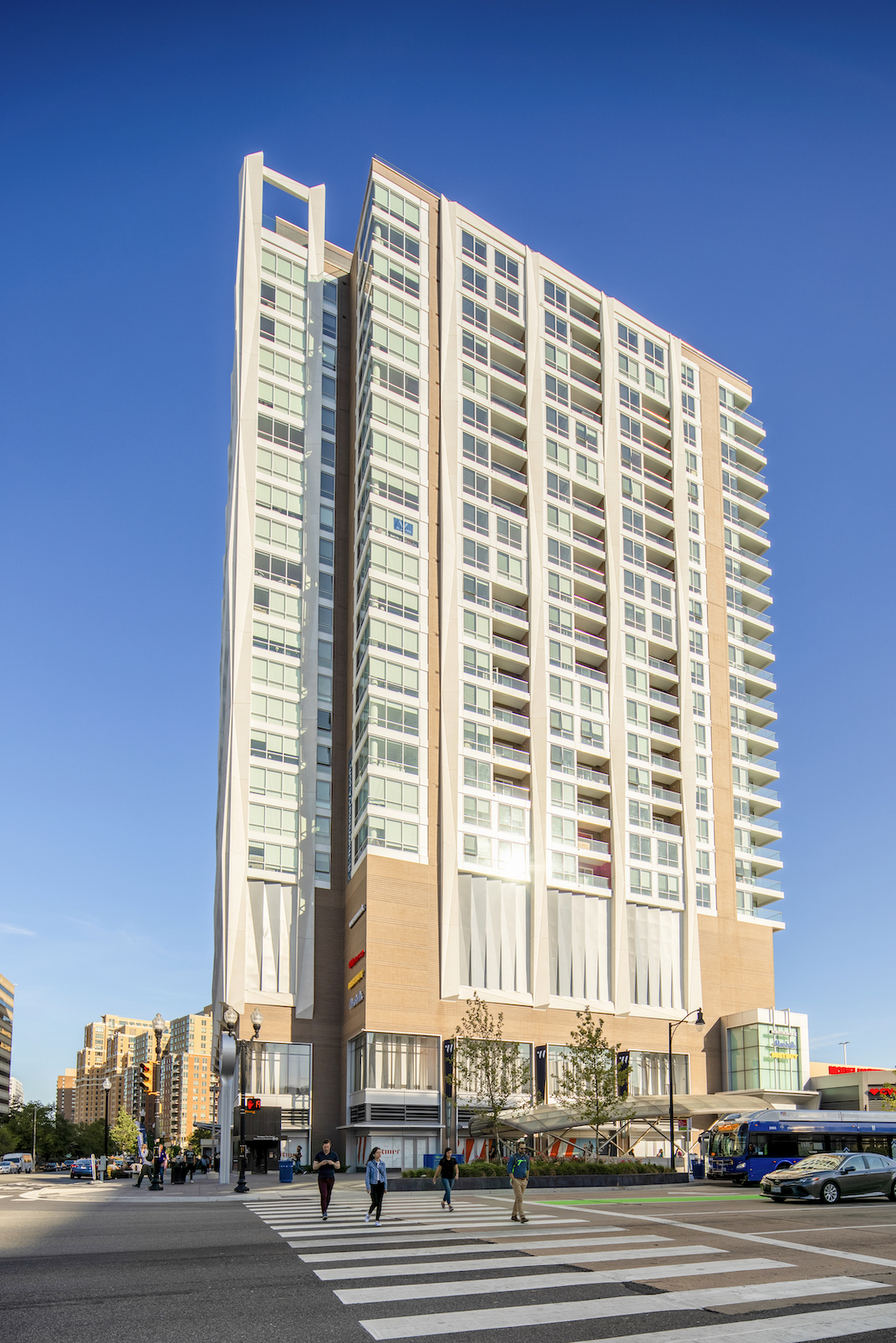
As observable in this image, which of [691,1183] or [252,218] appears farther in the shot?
[252,218]

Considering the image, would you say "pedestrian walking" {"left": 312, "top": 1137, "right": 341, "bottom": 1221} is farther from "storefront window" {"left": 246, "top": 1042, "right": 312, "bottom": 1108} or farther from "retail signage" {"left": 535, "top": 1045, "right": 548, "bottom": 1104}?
"retail signage" {"left": 535, "top": 1045, "right": 548, "bottom": 1104}

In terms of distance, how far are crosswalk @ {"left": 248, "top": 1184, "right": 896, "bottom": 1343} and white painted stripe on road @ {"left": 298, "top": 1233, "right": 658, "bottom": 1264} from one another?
3cm

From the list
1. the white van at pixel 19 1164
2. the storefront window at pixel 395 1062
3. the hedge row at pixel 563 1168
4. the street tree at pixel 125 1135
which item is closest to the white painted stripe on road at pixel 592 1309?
the hedge row at pixel 563 1168

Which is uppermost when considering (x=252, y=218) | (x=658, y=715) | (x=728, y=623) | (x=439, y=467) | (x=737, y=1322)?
(x=252, y=218)

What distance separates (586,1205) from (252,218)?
69651 millimetres

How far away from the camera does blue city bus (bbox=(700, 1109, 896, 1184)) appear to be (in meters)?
39.1

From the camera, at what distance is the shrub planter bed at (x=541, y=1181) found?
120 feet

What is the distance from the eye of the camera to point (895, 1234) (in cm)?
2105

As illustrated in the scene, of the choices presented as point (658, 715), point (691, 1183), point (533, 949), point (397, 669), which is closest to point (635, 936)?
point (533, 949)

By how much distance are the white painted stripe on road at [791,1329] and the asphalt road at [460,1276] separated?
0.14 ft

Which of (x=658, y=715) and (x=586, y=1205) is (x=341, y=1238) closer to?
(x=586, y=1205)

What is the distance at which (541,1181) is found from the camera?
3772 centimetres

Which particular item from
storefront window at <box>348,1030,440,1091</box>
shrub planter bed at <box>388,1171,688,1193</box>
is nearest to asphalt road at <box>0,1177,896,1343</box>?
shrub planter bed at <box>388,1171,688,1193</box>

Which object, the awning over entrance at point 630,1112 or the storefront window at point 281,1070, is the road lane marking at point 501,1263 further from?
the storefront window at point 281,1070
